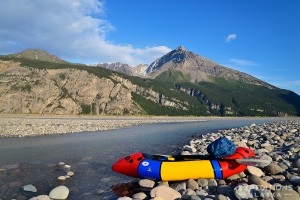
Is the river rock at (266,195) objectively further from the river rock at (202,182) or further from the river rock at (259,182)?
the river rock at (202,182)

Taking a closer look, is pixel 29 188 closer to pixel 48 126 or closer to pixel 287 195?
pixel 287 195

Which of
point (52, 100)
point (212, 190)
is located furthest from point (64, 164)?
point (52, 100)

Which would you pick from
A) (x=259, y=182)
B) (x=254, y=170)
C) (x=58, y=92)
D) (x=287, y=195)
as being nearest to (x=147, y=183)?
(x=259, y=182)

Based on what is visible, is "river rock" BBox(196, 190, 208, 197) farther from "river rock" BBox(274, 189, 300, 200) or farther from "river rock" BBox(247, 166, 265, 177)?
"river rock" BBox(247, 166, 265, 177)

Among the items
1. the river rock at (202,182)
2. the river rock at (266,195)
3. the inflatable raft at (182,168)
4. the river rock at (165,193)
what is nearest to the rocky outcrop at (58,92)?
the inflatable raft at (182,168)

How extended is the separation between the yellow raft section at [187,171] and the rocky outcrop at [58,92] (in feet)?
405

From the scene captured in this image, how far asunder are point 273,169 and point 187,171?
405 centimetres

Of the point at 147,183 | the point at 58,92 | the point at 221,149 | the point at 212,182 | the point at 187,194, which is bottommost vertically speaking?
the point at 147,183

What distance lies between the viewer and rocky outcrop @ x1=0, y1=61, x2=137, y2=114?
12781 cm

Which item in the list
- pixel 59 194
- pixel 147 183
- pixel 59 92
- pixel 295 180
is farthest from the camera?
pixel 59 92

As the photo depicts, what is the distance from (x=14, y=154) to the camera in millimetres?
21406

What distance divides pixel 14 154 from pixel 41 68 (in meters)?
136

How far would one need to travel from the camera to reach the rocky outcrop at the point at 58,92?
127812mm

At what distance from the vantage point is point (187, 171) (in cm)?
1240
